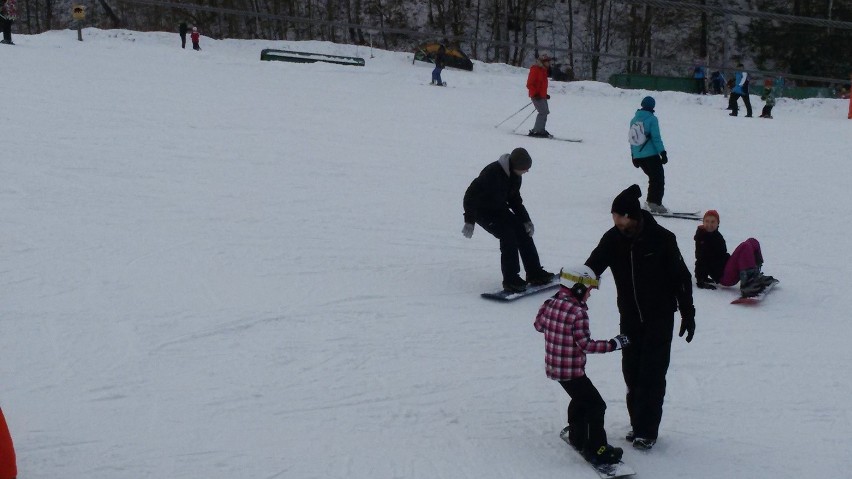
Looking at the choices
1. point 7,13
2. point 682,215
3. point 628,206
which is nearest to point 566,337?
point 628,206

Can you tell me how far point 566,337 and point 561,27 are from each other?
4358cm

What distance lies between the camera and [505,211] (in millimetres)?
7797

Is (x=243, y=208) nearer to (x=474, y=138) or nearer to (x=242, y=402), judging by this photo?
(x=242, y=402)

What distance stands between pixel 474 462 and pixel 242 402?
1446 millimetres

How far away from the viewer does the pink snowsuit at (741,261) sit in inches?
336

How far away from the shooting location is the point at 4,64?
59.8 feet

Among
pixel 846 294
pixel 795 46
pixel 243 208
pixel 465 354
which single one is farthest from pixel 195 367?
pixel 795 46

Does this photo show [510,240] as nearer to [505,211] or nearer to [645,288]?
[505,211]

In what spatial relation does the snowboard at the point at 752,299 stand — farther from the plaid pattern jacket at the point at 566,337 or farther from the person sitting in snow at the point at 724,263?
the plaid pattern jacket at the point at 566,337

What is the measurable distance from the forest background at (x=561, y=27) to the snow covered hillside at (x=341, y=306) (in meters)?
27.6

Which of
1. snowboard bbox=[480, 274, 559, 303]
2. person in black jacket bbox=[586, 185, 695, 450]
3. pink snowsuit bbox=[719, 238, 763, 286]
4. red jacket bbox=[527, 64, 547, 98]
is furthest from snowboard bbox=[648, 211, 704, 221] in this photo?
person in black jacket bbox=[586, 185, 695, 450]

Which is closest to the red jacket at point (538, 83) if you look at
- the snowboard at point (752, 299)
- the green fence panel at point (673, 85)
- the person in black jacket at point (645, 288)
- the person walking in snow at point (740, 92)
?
the person walking in snow at point (740, 92)

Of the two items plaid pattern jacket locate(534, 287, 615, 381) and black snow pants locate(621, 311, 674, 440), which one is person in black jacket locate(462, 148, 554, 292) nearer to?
black snow pants locate(621, 311, 674, 440)

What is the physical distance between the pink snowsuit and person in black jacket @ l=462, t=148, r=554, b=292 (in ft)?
6.45
